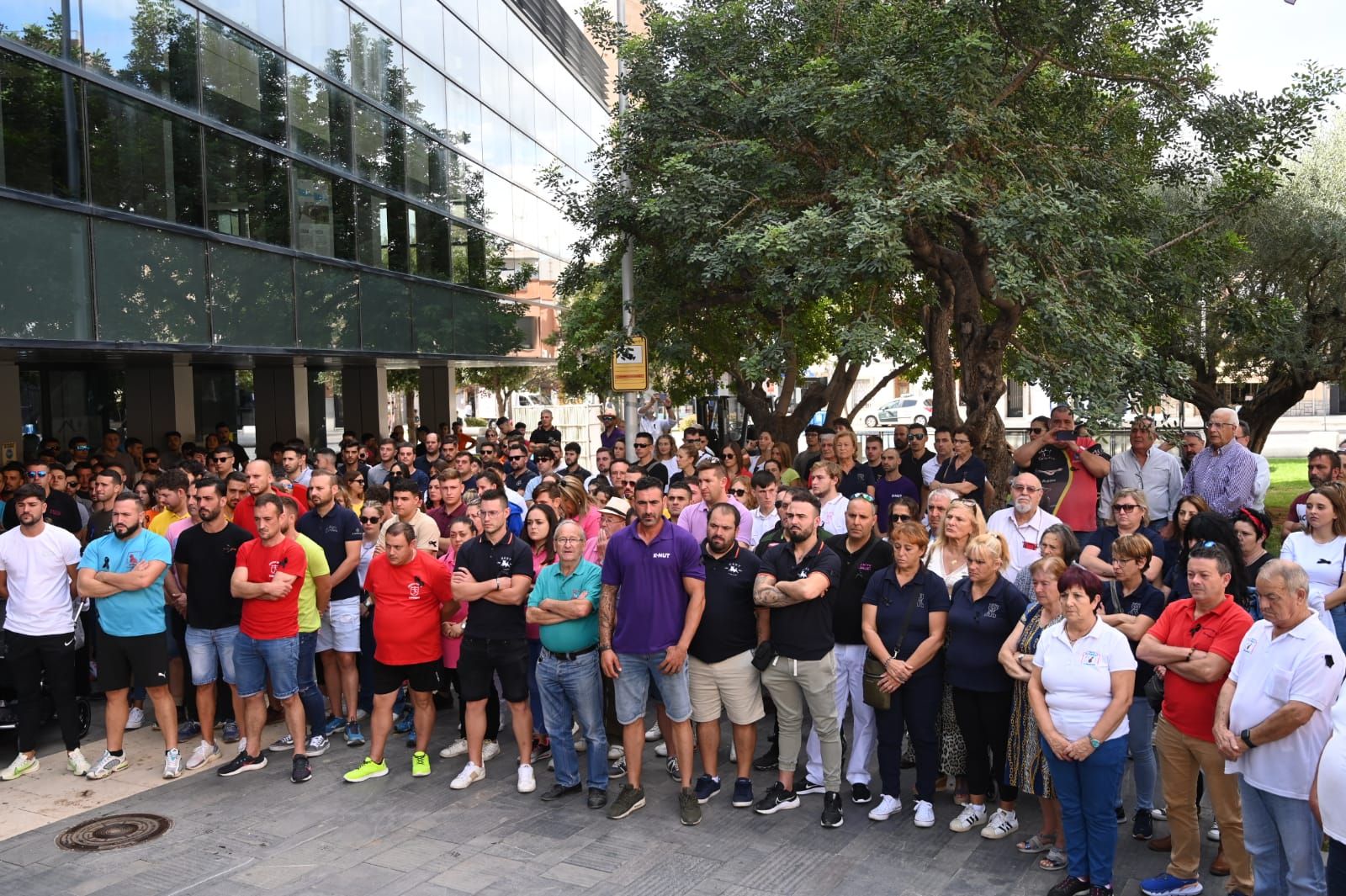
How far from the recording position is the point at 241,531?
7844 mm

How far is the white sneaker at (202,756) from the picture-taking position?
25.2 feet

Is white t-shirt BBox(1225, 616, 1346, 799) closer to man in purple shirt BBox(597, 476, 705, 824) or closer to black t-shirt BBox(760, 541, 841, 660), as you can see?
black t-shirt BBox(760, 541, 841, 660)

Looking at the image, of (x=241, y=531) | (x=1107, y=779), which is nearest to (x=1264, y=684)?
(x=1107, y=779)

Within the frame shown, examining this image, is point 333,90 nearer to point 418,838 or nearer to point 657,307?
point 657,307

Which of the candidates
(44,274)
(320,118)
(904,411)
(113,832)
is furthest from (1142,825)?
(904,411)

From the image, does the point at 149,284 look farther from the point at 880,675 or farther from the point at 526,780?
the point at 880,675

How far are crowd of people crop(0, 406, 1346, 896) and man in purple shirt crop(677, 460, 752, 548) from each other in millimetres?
32

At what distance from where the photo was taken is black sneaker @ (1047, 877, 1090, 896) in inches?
213

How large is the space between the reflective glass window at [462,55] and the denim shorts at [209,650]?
15887 millimetres

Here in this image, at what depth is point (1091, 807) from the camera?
5.37m

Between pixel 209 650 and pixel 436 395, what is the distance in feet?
58.2

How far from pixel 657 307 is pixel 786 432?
604 centimetres

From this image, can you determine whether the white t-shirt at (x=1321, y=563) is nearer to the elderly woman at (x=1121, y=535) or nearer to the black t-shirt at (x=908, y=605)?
the elderly woman at (x=1121, y=535)

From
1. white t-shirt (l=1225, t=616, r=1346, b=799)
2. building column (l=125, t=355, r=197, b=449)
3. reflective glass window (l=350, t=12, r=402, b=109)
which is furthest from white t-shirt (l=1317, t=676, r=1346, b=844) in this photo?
reflective glass window (l=350, t=12, r=402, b=109)
